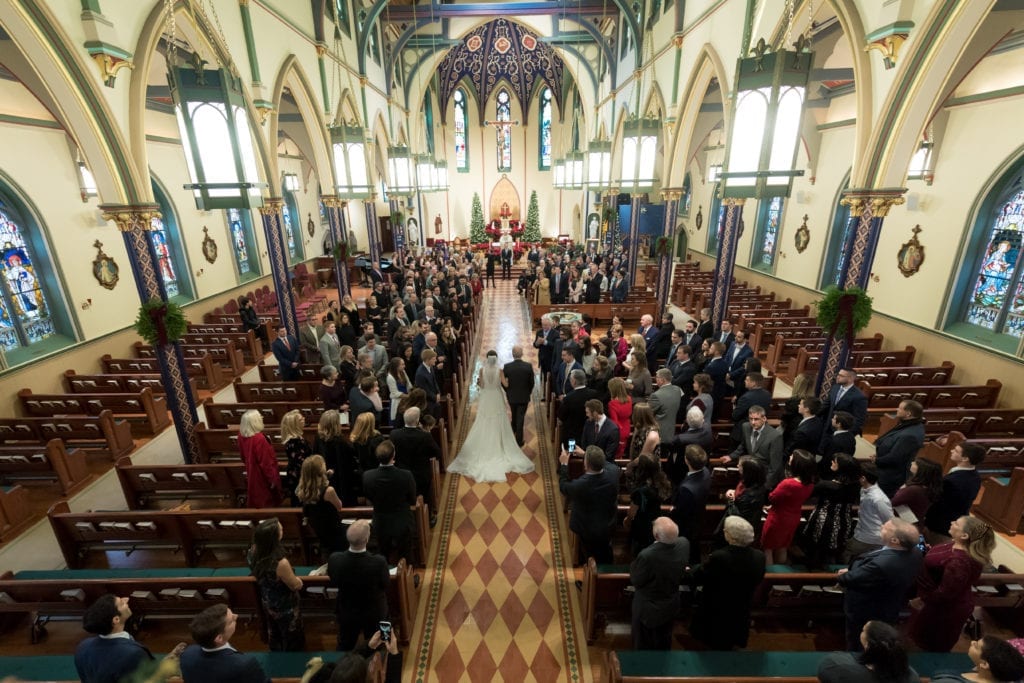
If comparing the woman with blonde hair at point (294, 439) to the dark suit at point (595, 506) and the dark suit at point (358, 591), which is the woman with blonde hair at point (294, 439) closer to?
the dark suit at point (358, 591)

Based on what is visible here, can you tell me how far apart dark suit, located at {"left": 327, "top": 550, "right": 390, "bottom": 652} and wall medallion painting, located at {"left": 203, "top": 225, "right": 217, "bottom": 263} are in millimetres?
14721

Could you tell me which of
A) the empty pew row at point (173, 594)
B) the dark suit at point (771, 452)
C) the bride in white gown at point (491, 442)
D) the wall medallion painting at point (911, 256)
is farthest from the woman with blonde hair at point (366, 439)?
the wall medallion painting at point (911, 256)

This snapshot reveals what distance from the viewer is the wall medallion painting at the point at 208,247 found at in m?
14.8

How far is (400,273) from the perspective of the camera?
50.2ft

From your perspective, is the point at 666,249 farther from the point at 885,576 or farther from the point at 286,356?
the point at 885,576

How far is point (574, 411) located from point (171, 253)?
44.8ft

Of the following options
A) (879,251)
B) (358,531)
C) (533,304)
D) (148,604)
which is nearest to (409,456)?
(358,531)

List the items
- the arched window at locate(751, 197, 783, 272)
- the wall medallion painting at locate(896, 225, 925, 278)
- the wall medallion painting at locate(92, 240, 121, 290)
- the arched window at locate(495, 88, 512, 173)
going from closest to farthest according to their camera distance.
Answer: the wall medallion painting at locate(896, 225, 925, 278), the wall medallion painting at locate(92, 240, 121, 290), the arched window at locate(751, 197, 783, 272), the arched window at locate(495, 88, 512, 173)

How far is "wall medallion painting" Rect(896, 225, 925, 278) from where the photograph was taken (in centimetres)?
1065

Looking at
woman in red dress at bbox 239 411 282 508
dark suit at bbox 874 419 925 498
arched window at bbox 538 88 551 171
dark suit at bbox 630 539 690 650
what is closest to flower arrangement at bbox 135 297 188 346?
woman in red dress at bbox 239 411 282 508

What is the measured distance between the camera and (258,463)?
4824mm

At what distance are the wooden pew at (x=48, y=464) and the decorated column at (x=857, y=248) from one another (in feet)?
35.3

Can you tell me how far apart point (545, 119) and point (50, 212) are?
2764cm

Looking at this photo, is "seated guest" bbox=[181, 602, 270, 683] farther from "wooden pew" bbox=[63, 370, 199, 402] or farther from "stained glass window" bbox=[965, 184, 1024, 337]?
"stained glass window" bbox=[965, 184, 1024, 337]
